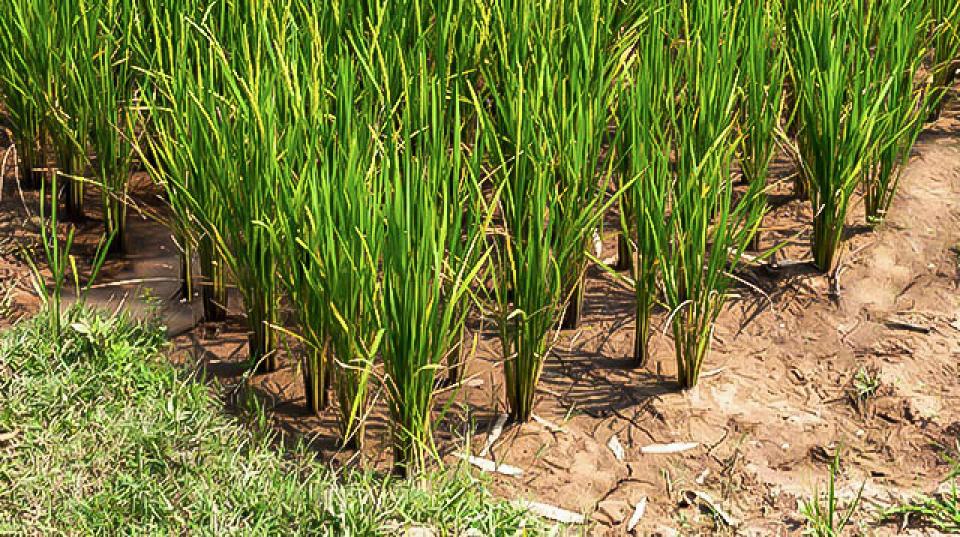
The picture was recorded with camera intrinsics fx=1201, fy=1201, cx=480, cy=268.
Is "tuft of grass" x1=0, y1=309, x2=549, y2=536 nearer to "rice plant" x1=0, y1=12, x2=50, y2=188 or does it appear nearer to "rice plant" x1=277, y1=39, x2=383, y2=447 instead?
"rice plant" x1=277, y1=39, x2=383, y2=447

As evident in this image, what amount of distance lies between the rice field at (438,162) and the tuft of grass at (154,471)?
0.41 feet

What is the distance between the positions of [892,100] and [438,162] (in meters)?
1.32

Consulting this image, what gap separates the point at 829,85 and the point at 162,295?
1833 mm

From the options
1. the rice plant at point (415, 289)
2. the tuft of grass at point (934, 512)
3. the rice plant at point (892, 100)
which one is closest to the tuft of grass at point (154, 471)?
the rice plant at point (415, 289)

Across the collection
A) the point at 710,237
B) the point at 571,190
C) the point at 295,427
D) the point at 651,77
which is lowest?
the point at 295,427

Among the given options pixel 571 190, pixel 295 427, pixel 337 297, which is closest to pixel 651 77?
pixel 571 190

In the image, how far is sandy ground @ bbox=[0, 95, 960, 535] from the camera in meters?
2.62

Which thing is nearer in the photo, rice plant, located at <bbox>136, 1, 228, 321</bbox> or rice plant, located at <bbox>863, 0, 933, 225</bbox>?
rice plant, located at <bbox>136, 1, 228, 321</bbox>

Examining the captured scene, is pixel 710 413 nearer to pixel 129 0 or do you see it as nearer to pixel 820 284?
pixel 820 284

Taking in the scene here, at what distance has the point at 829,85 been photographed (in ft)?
9.92

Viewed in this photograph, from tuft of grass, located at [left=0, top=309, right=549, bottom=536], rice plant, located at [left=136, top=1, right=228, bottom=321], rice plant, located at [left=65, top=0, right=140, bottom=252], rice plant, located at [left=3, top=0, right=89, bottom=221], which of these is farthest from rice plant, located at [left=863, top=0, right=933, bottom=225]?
rice plant, located at [left=3, top=0, right=89, bottom=221]

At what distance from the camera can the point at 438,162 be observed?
8.48 ft

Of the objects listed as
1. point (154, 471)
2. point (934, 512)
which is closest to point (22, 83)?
point (154, 471)

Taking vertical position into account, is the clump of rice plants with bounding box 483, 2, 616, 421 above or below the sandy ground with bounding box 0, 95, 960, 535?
above
